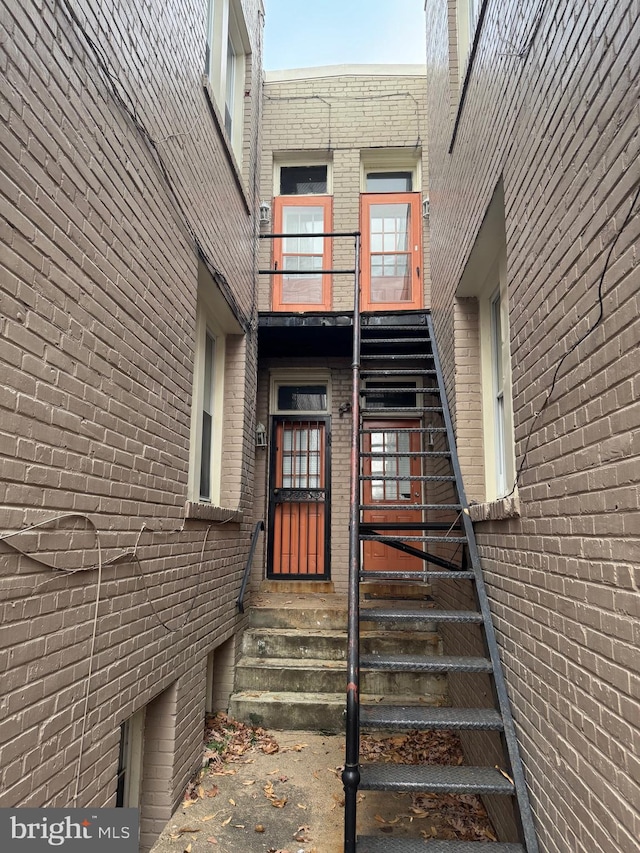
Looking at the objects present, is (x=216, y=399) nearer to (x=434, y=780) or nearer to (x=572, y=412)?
(x=434, y=780)

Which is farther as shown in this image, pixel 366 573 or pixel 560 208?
pixel 366 573

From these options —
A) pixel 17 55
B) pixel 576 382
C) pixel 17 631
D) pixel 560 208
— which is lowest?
pixel 17 631

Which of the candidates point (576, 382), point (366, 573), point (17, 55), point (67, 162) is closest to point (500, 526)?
point (366, 573)

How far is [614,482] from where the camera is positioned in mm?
1708

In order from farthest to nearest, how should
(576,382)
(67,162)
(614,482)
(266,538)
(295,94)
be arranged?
(295,94), (266,538), (67,162), (576,382), (614,482)

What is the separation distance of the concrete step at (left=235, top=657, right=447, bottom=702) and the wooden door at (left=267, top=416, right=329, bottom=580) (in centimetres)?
199

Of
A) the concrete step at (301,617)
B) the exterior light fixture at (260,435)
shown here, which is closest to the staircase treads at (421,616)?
the concrete step at (301,617)

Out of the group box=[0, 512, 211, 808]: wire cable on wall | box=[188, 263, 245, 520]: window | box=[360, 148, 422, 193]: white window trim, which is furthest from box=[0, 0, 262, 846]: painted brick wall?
box=[360, 148, 422, 193]: white window trim

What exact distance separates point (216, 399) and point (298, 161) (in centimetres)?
463

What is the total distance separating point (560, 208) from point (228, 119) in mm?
4360

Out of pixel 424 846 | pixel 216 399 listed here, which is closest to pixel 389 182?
pixel 216 399

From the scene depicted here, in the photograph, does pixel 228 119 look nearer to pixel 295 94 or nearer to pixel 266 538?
pixel 295 94

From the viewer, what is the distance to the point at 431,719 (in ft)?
9.18

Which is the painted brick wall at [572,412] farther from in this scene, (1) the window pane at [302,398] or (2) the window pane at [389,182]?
(2) the window pane at [389,182]
